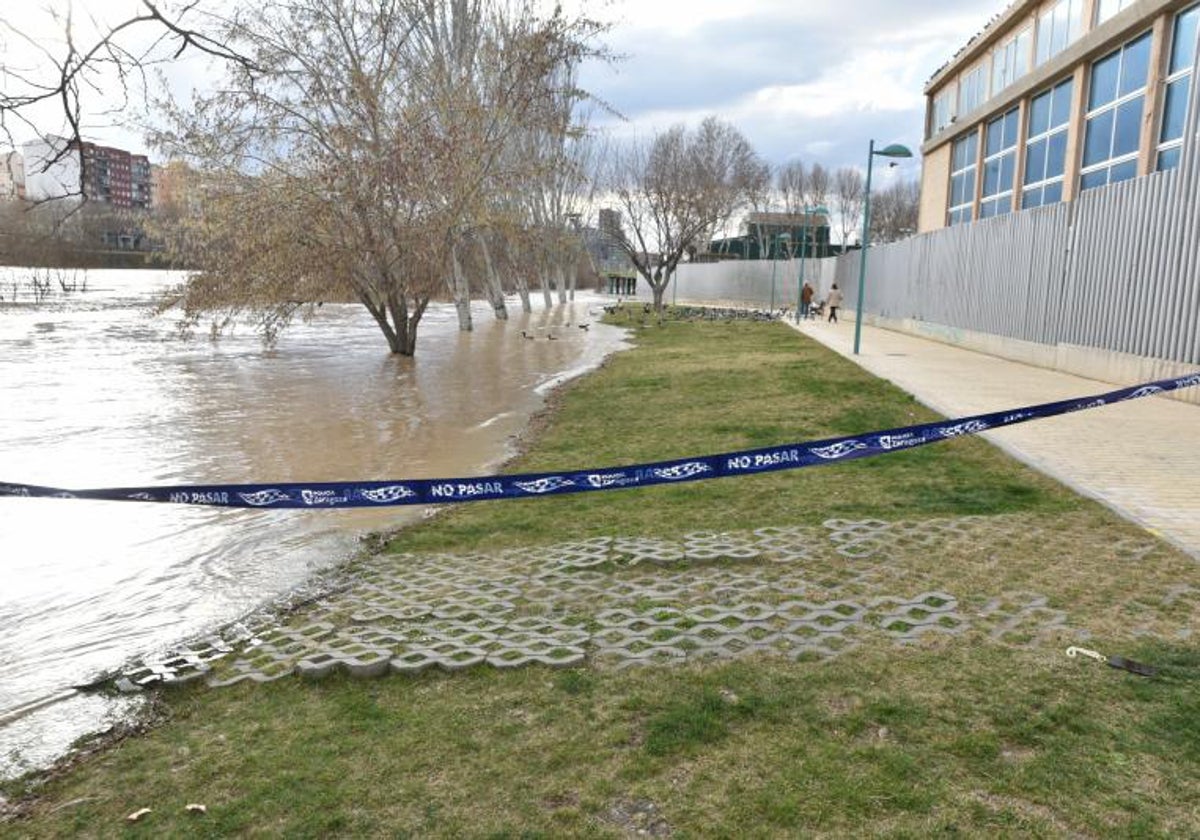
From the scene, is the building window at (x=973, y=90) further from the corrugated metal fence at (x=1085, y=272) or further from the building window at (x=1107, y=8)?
the building window at (x=1107, y=8)

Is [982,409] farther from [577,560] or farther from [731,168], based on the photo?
[731,168]

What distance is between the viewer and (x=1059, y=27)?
76.0 ft

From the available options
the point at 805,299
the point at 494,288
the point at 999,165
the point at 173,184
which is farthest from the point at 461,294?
the point at 999,165

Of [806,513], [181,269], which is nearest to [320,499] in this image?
[806,513]

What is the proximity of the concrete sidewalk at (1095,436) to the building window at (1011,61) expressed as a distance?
46.2 ft

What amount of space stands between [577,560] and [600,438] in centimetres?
525

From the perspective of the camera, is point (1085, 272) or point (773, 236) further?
point (773, 236)

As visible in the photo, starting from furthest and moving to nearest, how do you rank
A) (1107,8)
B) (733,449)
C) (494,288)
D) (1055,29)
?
(494,288) → (1055,29) → (1107,8) → (733,449)

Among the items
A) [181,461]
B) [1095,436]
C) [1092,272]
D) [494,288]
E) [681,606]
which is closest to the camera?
[681,606]

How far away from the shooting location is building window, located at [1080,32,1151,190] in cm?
1856

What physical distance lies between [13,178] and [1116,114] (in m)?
21.9

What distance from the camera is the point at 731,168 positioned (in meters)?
52.2

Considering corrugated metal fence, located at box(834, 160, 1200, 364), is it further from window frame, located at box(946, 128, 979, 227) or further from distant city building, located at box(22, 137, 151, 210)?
distant city building, located at box(22, 137, 151, 210)

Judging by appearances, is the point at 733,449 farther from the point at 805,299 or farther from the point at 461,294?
the point at 805,299
